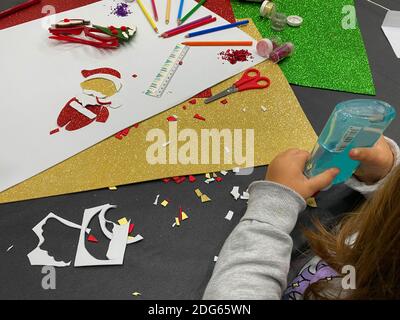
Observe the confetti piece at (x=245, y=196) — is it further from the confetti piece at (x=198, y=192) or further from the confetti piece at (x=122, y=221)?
the confetti piece at (x=122, y=221)

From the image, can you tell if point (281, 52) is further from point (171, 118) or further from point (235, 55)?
point (171, 118)

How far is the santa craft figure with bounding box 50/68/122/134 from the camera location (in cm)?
68

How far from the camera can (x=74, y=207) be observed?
590 millimetres

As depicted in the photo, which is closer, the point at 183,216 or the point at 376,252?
the point at 376,252

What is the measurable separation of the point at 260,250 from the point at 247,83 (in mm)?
350

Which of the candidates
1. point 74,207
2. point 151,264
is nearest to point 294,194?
point 151,264

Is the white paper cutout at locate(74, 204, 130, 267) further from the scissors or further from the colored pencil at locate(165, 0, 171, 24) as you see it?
the colored pencil at locate(165, 0, 171, 24)

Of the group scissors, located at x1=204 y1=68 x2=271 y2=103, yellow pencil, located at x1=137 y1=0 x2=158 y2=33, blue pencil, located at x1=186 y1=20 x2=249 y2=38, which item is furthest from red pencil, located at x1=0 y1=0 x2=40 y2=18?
scissors, located at x1=204 y1=68 x2=271 y2=103

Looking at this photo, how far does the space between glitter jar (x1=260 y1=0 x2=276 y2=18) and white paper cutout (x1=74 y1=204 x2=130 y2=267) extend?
21.8 inches

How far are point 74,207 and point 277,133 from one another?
0.35 metres

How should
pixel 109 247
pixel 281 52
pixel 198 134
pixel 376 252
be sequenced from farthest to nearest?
pixel 281 52
pixel 198 134
pixel 109 247
pixel 376 252

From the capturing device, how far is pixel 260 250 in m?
0.52

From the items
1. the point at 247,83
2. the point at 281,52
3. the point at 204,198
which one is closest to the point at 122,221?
the point at 204,198

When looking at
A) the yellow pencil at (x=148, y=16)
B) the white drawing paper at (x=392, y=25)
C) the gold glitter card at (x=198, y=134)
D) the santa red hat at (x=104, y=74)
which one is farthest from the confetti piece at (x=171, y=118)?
the white drawing paper at (x=392, y=25)
